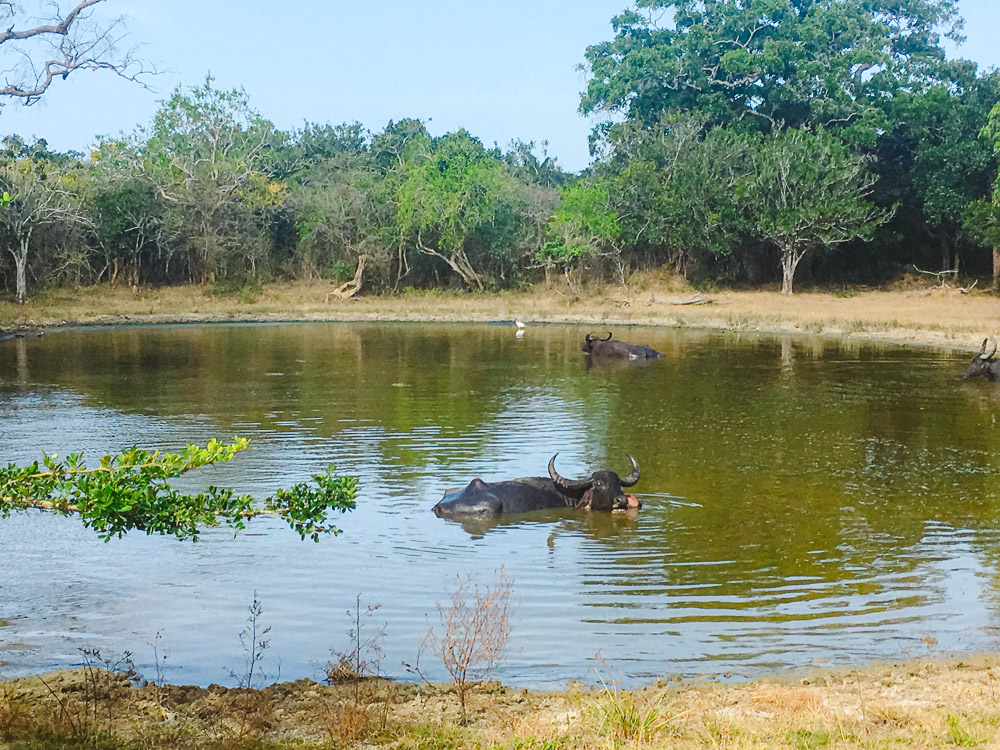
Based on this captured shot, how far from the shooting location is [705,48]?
54000 millimetres

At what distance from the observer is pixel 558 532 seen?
1135 cm

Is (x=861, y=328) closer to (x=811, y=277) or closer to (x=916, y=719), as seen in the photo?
(x=811, y=277)

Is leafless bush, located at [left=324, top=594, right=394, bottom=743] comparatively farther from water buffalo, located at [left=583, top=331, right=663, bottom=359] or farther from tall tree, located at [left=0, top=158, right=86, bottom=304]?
tall tree, located at [left=0, top=158, right=86, bottom=304]

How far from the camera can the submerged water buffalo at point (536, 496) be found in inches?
464

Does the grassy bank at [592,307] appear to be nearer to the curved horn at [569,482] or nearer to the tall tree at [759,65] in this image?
the tall tree at [759,65]

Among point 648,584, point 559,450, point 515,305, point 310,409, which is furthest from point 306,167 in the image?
point 648,584

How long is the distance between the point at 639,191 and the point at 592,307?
621cm

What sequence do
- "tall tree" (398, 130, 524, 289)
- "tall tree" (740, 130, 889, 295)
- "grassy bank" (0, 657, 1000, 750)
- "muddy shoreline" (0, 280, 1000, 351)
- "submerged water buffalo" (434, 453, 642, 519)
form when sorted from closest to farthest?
"grassy bank" (0, 657, 1000, 750)
"submerged water buffalo" (434, 453, 642, 519)
"muddy shoreline" (0, 280, 1000, 351)
"tall tree" (740, 130, 889, 295)
"tall tree" (398, 130, 524, 289)

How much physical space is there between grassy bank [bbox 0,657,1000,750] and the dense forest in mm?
38451

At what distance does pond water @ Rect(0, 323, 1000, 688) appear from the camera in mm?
8023

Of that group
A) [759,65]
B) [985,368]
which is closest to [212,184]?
[759,65]

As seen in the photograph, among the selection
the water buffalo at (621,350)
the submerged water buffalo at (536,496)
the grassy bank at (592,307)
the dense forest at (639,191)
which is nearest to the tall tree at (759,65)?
the dense forest at (639,191)

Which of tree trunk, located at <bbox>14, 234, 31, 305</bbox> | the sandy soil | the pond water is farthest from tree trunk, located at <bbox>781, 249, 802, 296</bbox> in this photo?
the sandy soil

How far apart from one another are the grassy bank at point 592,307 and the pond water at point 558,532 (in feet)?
41.1
